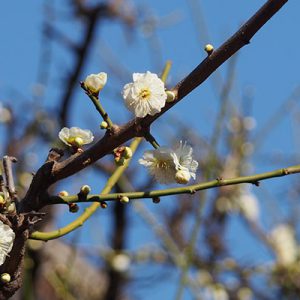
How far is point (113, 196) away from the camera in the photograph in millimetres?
882

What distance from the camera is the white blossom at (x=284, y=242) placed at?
330 cm

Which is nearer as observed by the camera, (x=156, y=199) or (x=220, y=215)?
(x=156, y=199)

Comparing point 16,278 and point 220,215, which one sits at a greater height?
point 220,215

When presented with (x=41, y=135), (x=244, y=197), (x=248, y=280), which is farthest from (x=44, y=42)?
(x=244, y=197)

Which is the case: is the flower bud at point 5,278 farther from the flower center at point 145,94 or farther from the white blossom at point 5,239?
the flower center at point 145,94

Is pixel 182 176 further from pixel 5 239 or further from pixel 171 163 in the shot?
pixel 5 239

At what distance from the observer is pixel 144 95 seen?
867mm

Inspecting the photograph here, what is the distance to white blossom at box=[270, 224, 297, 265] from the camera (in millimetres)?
3299

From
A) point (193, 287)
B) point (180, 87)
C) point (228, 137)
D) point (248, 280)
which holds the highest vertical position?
point (228, 137)

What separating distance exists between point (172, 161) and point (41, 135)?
2.14 m

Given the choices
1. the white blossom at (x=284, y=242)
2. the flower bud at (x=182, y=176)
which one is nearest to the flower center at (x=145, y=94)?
the flower bud at (x=182, y=176)

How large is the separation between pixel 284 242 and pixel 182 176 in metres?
2.58

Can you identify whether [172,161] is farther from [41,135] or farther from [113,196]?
[41,135]

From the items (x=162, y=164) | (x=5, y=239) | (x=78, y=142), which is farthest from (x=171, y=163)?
(x=5, y=239)
